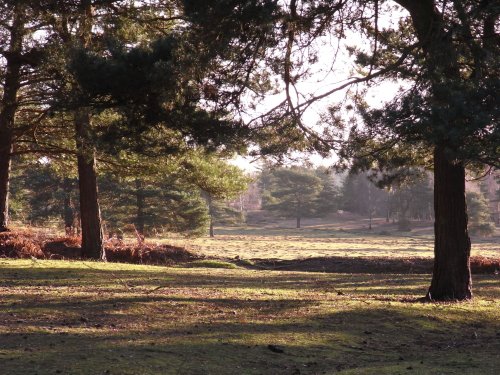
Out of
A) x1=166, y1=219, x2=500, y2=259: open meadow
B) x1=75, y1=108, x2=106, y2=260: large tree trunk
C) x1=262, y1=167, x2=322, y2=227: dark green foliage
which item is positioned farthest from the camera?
x1=262, y1=167, x2=322, y2=227: dark green foliage

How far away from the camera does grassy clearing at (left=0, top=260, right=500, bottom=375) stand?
6184 mm

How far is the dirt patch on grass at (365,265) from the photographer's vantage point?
68.7ft

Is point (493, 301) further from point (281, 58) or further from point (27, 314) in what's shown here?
point (27, 314)

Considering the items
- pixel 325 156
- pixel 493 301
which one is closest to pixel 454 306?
pixel 493 301

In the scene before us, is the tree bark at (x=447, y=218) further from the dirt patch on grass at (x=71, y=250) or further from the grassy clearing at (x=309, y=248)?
the grassy clearing at (x=309, y=248)

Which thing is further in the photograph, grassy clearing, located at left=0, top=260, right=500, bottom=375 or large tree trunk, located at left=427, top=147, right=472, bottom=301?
large tree trunk, located at left=427, top=147, right=472, bottom=301

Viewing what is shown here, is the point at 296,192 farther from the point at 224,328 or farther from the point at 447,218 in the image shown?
the point at 224,328

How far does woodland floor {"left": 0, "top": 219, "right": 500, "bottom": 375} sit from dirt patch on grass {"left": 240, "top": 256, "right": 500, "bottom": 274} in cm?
733

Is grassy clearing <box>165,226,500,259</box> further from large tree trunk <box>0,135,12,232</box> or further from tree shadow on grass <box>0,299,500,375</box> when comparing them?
tree shadow on grass <box>0,299,500,375</box>

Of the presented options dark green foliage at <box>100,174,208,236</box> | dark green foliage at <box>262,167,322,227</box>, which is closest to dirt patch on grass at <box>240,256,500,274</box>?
dark green foliage at <box>100,174,208,236</box>

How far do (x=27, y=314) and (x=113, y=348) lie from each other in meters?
2.20

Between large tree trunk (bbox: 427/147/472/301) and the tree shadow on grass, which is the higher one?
large tree trunk (bbox: 427/147/472/301)

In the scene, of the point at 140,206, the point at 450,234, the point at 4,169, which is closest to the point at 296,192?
the point at 140,206

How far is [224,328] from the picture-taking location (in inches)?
315
